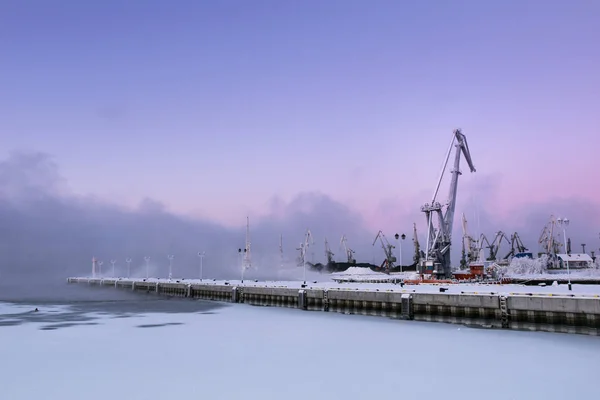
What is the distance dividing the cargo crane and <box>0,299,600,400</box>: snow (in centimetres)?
8717

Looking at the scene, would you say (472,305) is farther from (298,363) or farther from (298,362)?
(298,363)

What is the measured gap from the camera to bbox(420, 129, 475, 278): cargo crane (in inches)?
5428

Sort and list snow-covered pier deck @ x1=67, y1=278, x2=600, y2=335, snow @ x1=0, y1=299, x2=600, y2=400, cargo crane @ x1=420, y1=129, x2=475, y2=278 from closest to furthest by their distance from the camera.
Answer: snow @ x1=0, y1=299, x2=600, y2=400, snow-covered pier deck @ x1=67, y1=278, x2=600, y2=335, cargo crane @ x1=420, y1=129, x2=475, y2=278

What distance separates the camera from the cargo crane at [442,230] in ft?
452

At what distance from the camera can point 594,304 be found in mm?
41938

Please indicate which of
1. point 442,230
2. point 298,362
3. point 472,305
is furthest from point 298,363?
point 442,230

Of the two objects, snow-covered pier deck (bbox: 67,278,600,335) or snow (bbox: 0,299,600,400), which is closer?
snow (bbox: 0,299,600,400)

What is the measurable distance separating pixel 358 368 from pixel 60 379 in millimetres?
20322

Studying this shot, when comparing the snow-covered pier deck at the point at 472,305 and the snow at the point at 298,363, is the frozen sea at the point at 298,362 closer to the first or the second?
the snow at the point at 298,363

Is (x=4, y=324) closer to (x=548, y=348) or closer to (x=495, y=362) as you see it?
(x=495, y=362)

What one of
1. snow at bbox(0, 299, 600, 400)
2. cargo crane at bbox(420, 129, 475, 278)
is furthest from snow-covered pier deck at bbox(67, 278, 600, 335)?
cargo crane at bbox(420, 129, 475, 278)

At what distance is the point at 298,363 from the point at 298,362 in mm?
379

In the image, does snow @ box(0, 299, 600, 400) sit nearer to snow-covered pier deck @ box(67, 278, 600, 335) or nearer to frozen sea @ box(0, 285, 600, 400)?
frozen sea @ box(0, 285, 600, 400)

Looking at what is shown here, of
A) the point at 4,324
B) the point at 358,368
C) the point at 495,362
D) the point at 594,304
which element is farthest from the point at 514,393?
the point at 4,324
